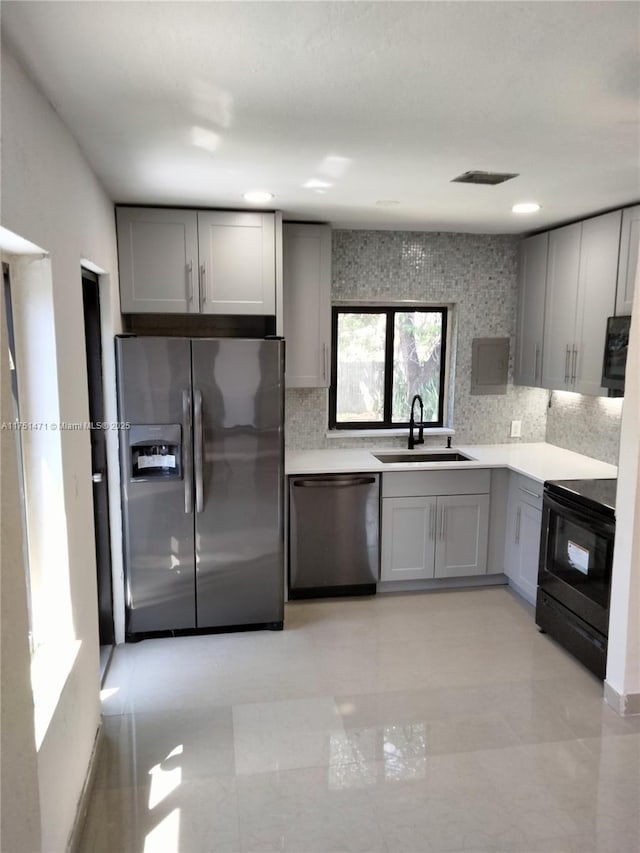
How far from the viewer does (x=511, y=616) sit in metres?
3.67

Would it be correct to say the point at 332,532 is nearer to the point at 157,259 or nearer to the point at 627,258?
the point at 157,259

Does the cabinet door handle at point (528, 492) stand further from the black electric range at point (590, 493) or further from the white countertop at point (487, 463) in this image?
the black electric range at point (590, 493)

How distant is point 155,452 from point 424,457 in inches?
75.9

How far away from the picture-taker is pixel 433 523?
3920mm

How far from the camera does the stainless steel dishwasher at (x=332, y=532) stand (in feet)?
12.2

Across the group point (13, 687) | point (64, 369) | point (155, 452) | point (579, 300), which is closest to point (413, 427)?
point (579, 300)

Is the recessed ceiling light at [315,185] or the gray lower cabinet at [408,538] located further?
the gray lower cabinet at [408,538]

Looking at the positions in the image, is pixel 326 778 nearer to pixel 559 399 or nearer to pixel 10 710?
pixel 10 710

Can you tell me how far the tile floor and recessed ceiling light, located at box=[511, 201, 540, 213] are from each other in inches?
94.4

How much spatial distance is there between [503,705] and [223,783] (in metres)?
1.31

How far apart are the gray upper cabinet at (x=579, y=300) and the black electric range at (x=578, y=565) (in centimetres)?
68

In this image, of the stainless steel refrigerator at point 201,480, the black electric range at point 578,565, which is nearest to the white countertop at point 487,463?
the black electric range at point 578,565

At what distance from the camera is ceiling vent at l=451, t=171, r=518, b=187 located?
105 inches

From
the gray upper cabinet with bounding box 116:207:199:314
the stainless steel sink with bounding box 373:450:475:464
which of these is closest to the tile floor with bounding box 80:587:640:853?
the stainless steel sink with bounding box 373:450:475:464
